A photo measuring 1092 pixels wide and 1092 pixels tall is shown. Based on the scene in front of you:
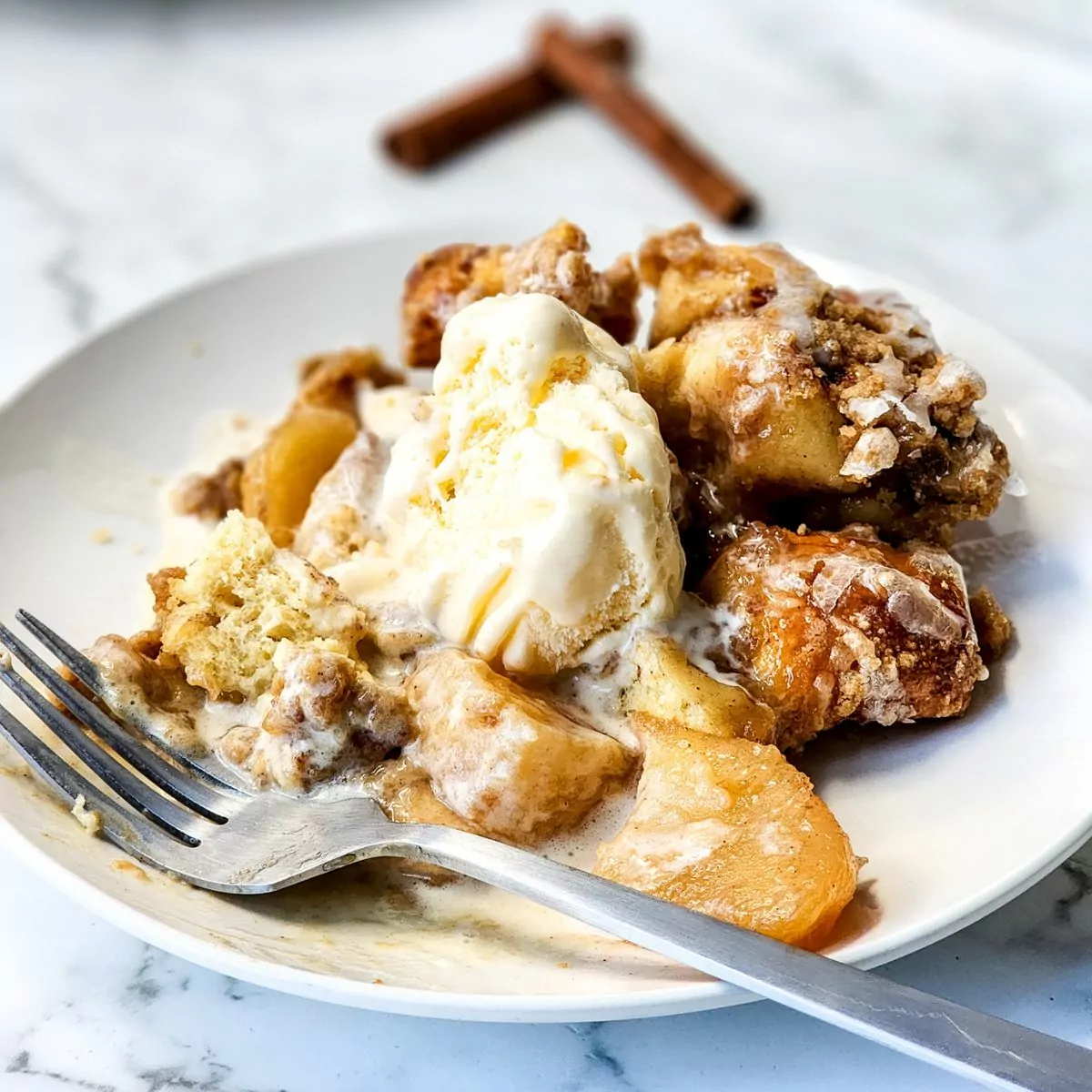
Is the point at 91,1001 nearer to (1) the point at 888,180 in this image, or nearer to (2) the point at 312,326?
(2) the point at 312,326

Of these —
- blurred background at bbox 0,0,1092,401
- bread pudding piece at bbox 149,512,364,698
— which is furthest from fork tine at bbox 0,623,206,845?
blurred background at bbox 0,0,1092,401

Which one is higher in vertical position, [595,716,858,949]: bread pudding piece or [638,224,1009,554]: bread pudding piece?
[638,224,1009,554]: bread pudding piece

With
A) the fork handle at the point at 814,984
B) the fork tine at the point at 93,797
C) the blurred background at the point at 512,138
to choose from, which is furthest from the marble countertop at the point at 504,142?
the fork handle at the point at 814,984

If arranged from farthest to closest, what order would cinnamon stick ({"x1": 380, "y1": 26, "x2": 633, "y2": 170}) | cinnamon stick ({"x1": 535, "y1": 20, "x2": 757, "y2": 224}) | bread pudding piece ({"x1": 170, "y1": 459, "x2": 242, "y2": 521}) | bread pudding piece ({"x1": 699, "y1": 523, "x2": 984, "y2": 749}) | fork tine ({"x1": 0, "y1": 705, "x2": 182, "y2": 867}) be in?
cinnamon stick ({"x1": 380, "y1": 26, "x2": 633, "y2": 170}), cinnamon stick ({"x1": 535, "y1": 20, "x2": 757, "y2": 224}), bread pudding piece ({"x1": 170, "y1": 459, "x2": 242, "y2": 521}), bread pudding piece ({"x1": 699, "y1": 523, "x2": 984, "y2": 749}), fork tine ({"x1": 0, "y1": 705, "x2": 182, "y2": 867})

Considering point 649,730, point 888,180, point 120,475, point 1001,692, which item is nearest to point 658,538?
point 649,730

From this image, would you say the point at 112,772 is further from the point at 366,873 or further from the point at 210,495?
the point at 210,495

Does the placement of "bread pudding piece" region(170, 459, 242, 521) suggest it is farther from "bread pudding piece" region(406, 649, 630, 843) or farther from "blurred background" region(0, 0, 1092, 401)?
"blurred background" region(0, 0, 1092, 401)

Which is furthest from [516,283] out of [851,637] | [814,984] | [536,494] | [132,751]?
[814,984]
